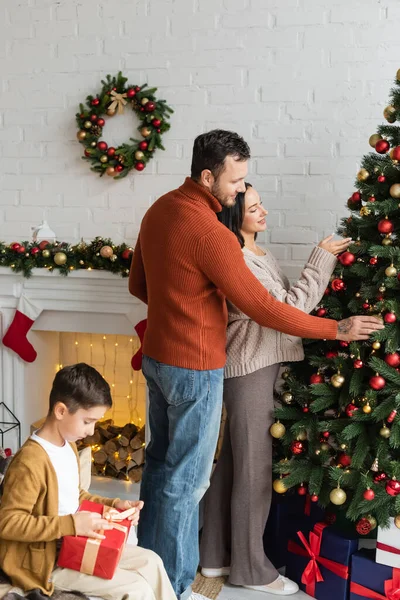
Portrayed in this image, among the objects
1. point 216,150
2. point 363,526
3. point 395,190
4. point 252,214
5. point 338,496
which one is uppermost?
point 216,150

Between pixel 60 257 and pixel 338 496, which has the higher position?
pixel 60 257

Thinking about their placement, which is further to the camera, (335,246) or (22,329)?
(22,329)

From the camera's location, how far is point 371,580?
2520 mm

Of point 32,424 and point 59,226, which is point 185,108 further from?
point 32,424

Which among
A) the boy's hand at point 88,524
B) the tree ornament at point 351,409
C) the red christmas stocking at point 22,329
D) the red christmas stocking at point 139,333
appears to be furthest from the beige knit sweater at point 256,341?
the red christmas stocking at point 22,329

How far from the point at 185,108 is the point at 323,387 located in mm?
1393

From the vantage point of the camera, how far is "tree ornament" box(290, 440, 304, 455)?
8.40 ft

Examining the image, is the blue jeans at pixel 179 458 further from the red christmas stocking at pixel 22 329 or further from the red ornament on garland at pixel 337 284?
the red christmas stocking at pixel 22 329

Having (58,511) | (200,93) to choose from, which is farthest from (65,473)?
(200,93)

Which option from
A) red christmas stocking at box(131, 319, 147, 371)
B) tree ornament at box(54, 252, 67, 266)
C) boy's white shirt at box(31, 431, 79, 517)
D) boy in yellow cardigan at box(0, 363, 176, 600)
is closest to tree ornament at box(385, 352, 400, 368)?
boy in yellow cardigan at box(0, 363, 176, 600)

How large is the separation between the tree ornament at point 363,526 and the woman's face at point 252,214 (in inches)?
41.7

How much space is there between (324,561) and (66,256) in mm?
1646

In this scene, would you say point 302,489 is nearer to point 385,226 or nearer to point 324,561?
point 324,561

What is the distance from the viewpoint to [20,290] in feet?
11.3
